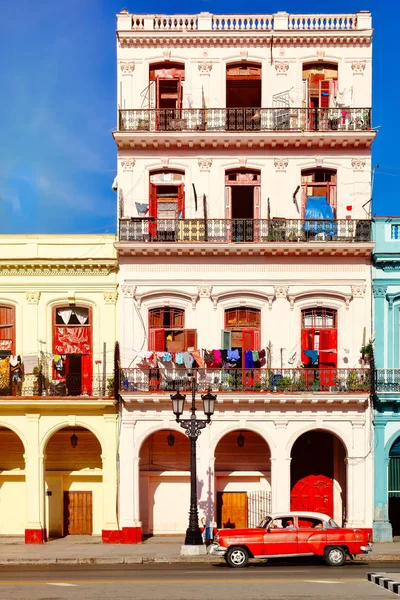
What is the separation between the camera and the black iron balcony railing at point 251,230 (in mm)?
28672

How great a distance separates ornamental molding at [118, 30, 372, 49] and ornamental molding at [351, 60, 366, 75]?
56cm

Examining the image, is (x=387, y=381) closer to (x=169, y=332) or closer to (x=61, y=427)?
(x=169, y=332)

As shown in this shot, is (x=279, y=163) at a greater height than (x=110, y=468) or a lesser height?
greater

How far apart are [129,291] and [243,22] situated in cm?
972

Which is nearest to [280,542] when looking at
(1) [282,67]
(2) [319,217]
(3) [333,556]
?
(3) [333,556]

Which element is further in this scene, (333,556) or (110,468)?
(110,468)

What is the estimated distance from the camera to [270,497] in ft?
95.3

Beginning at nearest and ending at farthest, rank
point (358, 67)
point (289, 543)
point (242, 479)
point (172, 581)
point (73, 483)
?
point (172, 581)
point (289, 543)
point (358, 67)
point (242, 479)
point (73, 483)

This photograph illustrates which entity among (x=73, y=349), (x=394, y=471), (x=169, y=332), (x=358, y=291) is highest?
(x=358, y=291)

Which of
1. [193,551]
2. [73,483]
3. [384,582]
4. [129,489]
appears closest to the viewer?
[384,582]

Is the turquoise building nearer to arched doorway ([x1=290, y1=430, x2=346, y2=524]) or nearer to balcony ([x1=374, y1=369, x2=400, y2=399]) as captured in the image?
balcony ([x1=374, y1=369, x2=400, y2=399])

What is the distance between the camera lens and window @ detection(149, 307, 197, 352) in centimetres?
2869

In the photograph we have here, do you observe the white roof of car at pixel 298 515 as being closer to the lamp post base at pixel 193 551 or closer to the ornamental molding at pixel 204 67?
the lamp post base at pixel 193 551

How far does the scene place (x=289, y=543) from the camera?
22.5 meters
